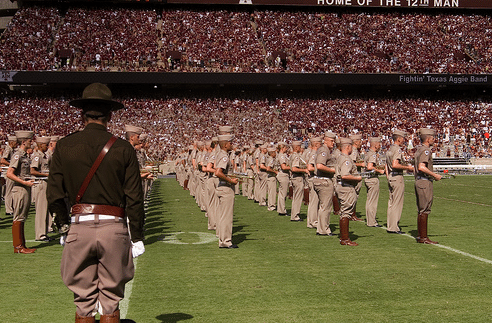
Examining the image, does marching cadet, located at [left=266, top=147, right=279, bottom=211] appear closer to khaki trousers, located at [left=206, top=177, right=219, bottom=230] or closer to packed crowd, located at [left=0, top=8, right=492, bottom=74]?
khaki trousers, located at [left=206, top=177, right=219, bottom=230]

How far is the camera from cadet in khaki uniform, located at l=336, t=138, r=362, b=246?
33.4 ft

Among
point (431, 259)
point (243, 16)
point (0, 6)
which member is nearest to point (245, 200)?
point (431, 259)

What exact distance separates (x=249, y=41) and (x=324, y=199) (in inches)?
1475

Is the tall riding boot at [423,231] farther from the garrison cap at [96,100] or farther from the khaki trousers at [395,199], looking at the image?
the garrison cap at [96,100]

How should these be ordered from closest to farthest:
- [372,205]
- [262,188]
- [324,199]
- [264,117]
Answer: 1. [324,199]
2. [372,205]
3. [262,188]
4. [264,117]

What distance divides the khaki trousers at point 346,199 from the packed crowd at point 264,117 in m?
28.1

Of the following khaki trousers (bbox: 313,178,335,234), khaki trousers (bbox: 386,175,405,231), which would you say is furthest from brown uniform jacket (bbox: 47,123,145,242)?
khaki trousers (bbox: 386,175,405,231)

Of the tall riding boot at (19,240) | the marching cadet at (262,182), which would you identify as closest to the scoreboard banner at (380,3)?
the marching cadet at (262,182)

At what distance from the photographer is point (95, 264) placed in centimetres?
409

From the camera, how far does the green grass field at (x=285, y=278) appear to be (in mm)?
6039

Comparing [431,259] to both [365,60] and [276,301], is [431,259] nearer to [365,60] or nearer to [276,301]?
[276,301]

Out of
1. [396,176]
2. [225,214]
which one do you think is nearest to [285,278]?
[225,214]

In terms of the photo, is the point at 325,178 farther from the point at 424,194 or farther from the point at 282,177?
the point at 282,177

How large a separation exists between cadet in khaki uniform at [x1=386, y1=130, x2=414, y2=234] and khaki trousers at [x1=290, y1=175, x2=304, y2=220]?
9.54 feet
